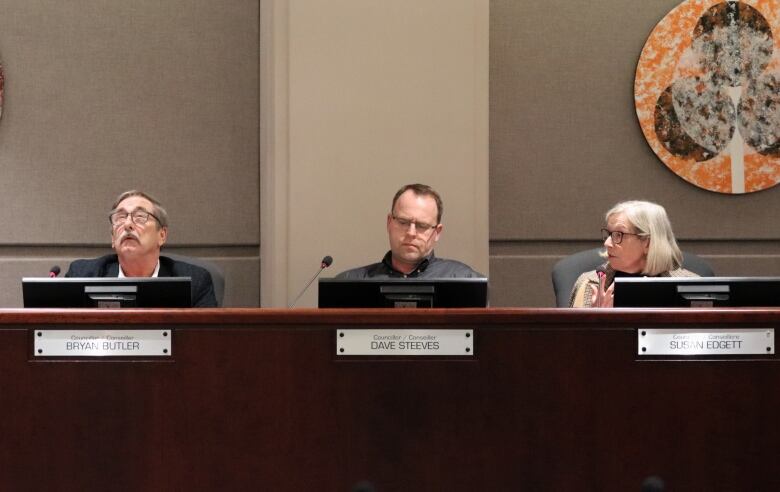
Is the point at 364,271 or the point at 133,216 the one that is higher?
the point at 133,216

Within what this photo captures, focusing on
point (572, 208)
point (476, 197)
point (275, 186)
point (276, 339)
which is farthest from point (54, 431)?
point (572, 208)

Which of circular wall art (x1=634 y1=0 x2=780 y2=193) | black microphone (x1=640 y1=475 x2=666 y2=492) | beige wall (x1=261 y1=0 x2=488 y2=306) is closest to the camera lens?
black microphone (x1=640 y1=475 x2=666 y2=492)

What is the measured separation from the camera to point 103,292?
87.0 inches

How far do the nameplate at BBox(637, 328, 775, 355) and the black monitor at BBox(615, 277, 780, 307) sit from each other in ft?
1.16

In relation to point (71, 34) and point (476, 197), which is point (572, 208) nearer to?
point (476, 197)

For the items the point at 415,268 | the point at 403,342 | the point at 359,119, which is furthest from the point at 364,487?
the point at 359,119

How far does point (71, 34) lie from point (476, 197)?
5.95ft

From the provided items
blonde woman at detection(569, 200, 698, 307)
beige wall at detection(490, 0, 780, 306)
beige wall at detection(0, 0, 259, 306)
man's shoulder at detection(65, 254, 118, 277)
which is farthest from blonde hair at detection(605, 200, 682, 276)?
man's shoulder at detection(65, 254, 118, 277)

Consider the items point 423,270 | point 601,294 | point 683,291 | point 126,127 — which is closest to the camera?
point 683,291

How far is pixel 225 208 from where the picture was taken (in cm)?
380

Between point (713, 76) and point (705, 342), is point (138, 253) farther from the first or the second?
point (713, 76)

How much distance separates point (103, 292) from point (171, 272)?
2.95ft

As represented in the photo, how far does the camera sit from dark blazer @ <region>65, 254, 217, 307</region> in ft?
9.85

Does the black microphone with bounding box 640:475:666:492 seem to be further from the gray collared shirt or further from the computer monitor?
the gray collared shirt
